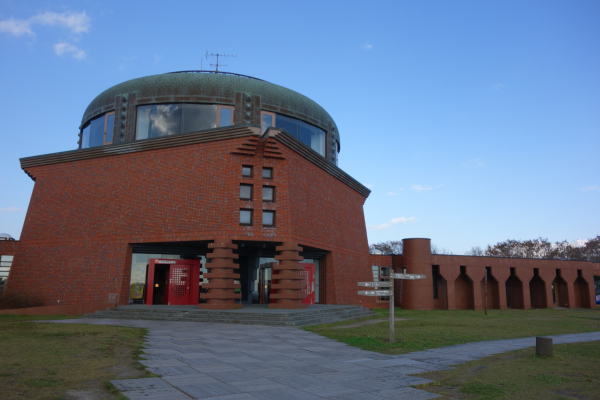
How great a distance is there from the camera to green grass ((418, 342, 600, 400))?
321 inches

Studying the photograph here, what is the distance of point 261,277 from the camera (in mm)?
29656

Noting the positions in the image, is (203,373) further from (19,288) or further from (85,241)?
(19,288)

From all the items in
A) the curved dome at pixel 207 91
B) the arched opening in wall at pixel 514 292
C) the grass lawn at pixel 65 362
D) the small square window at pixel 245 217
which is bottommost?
the grass lawn at pixel 65 362

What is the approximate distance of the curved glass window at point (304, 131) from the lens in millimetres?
30641

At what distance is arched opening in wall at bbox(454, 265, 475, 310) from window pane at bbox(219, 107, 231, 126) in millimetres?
24112

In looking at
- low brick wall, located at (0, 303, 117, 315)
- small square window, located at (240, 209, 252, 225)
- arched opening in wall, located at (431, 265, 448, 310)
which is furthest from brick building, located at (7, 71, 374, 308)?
arched opening in wall, located at (431, 265, 448, 310)

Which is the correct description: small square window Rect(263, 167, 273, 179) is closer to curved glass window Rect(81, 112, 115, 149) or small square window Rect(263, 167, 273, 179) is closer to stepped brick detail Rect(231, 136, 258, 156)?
stepped brick detail Rect(231, 136, 258, 156)

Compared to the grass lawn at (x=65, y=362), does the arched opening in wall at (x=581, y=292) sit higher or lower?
higher

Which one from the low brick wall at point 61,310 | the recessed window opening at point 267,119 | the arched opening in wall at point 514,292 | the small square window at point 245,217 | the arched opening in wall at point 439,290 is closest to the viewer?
the low brick wall at point 61,310

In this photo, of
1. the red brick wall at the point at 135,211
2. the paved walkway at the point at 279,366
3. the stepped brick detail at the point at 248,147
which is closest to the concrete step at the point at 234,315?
the red brick wall at the point at 135,211

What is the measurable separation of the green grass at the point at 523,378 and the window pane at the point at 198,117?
21.7m

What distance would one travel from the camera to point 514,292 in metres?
43.0

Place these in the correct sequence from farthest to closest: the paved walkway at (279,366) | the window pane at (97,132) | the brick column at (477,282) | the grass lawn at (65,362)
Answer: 1. the brick column at (477,282)
2. the window pane at (97,132)
3. the paved walkway at (279,366)
4. the grass lawn at (65,362)

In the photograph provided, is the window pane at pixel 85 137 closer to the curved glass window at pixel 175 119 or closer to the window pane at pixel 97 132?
the window pane at pixel 97 132
